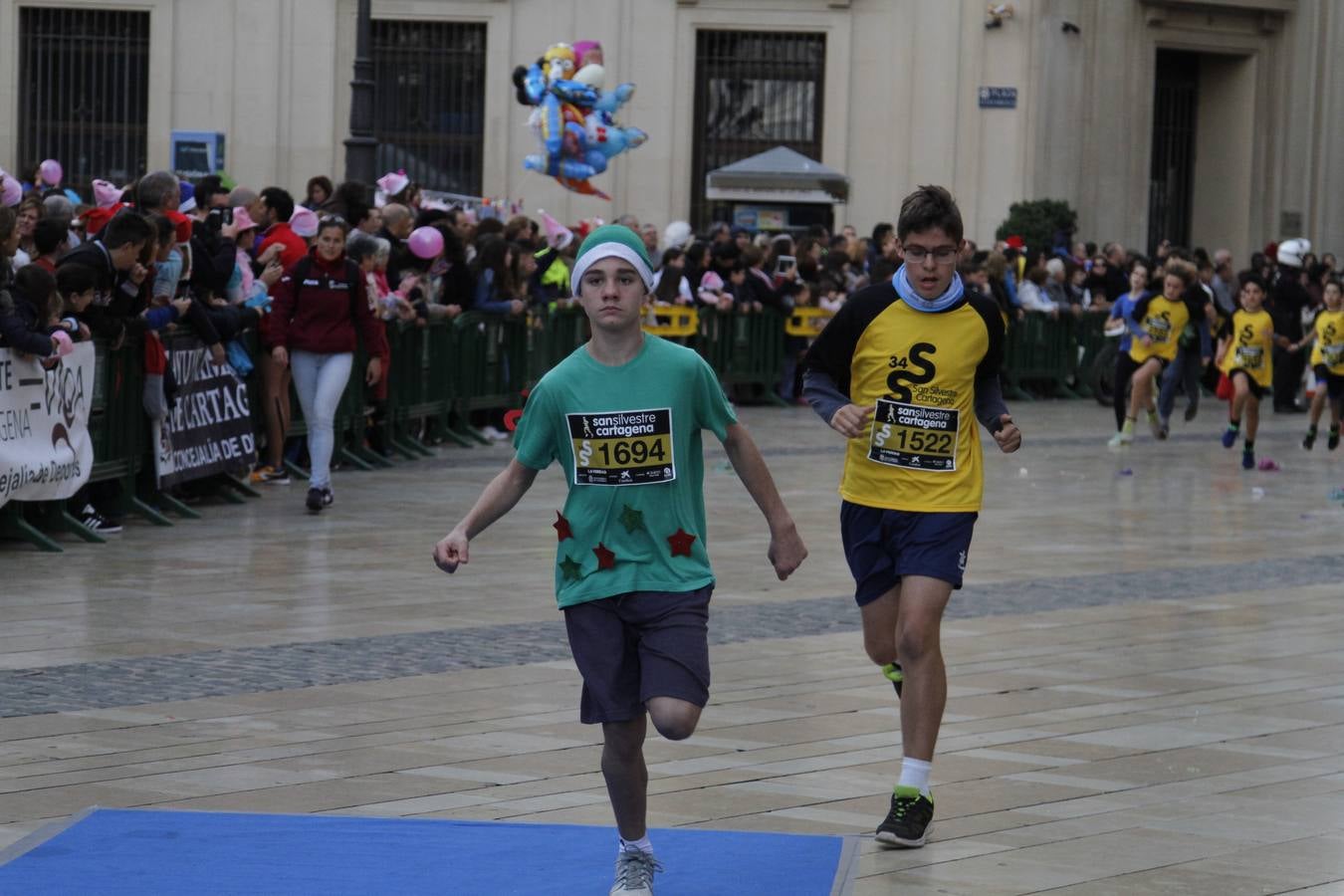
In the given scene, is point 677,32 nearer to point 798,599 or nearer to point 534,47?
point 534,47

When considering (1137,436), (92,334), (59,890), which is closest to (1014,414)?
(1137,436)

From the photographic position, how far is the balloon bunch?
26812mm

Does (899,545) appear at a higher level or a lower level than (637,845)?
higher

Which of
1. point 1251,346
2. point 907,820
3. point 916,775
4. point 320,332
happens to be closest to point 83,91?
point 1251,346

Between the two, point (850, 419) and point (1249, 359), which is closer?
point (850, 419)

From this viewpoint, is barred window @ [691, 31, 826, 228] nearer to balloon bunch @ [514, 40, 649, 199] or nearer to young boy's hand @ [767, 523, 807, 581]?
balloon bunch @ [514, 40, 649, 199]

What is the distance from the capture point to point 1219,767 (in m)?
7.78

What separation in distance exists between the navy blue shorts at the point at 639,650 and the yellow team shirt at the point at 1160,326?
Answer: 1632cm

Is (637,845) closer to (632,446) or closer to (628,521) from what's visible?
(628,521)

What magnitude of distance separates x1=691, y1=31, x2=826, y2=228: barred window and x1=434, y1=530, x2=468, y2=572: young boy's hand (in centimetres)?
3057

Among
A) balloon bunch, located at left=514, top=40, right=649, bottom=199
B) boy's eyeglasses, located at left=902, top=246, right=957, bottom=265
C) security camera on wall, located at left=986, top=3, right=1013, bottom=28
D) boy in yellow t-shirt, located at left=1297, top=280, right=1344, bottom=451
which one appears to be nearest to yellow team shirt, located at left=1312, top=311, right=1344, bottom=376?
boy in yellow t-shirt, located at left=1297, top=280, right=1344, bottom=451

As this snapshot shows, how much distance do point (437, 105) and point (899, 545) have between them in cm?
3026

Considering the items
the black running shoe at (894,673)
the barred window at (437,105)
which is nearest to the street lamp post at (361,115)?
the barred window at (437,105)

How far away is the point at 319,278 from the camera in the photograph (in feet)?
47.7
